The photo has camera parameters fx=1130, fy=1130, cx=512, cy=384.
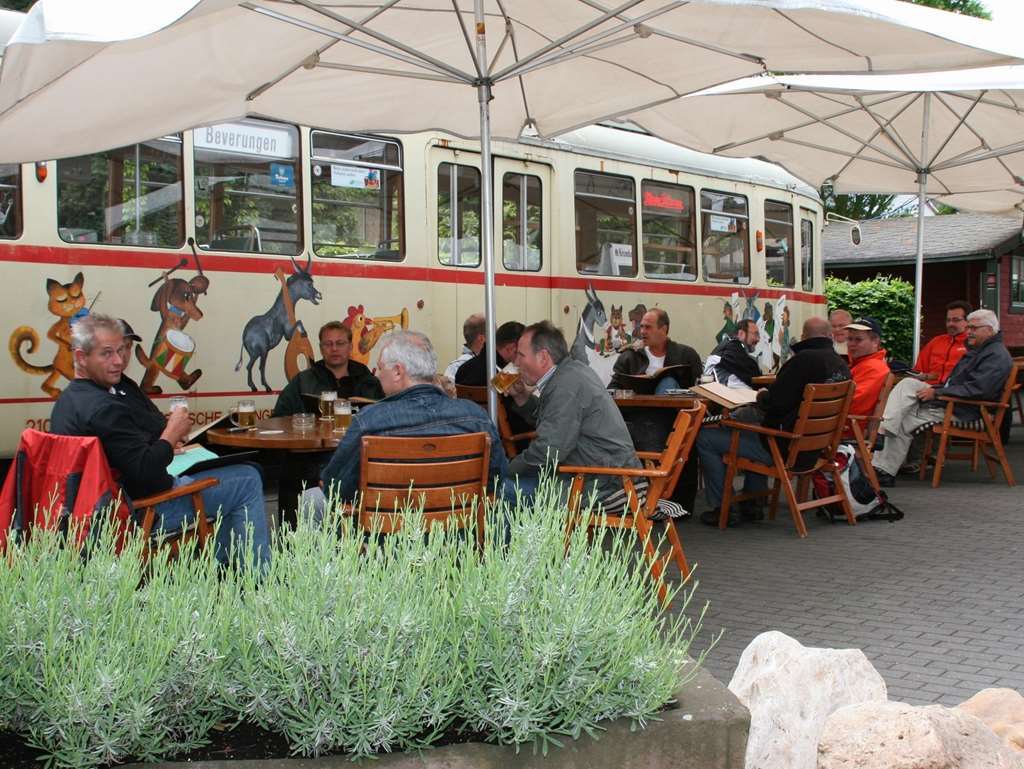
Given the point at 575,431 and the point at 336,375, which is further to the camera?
the point at 336,375

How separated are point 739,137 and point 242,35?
556 centimetres

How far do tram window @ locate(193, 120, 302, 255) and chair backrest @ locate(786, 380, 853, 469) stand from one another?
432cm

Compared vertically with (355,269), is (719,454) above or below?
below

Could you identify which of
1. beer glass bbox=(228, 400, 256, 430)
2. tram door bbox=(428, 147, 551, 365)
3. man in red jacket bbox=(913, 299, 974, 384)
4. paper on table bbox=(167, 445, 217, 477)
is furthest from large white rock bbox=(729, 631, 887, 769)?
man in red jacket bbox=(913, 299, 974, 384)

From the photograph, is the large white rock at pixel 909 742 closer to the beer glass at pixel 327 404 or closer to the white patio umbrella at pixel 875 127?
→ the beer glass at pixel 327 404

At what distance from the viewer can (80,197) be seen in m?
8.15

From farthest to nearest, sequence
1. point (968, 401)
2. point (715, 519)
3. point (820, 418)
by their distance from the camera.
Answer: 1. point (968, 401)
2. point (715, 519)
3. point (820, 418)

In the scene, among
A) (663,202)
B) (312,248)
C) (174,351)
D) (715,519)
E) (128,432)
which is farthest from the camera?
(663,202)

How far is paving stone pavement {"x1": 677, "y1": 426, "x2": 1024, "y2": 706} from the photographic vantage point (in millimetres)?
4914

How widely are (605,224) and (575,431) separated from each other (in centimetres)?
702

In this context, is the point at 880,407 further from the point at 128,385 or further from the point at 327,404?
the point at 128,385

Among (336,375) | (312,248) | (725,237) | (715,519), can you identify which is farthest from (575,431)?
(725,237)

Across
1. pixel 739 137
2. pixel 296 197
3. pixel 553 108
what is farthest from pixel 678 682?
pixel 739 137

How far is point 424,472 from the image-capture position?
4605 millimetres
